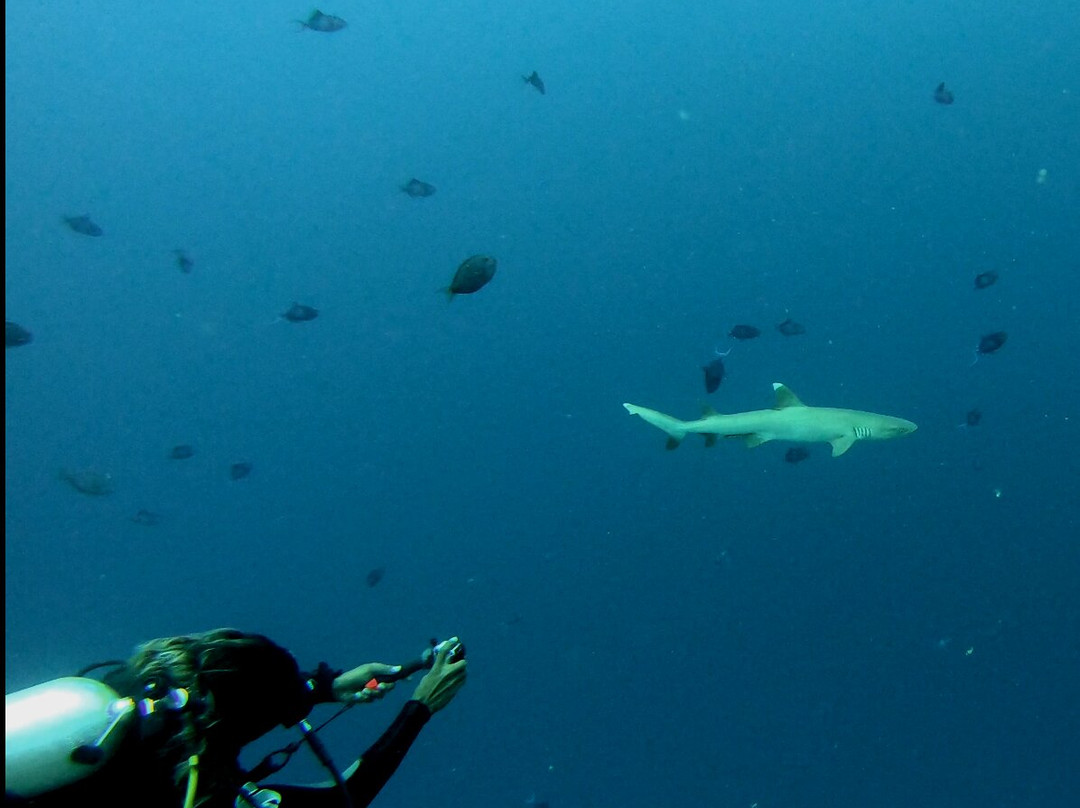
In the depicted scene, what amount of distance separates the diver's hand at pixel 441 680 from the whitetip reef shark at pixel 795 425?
5.57m

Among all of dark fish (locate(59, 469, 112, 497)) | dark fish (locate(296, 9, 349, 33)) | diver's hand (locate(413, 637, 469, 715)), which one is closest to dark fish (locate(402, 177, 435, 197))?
dark fish (locate(296, 9, 349, 33))

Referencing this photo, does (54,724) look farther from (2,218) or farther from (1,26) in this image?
(1,26)

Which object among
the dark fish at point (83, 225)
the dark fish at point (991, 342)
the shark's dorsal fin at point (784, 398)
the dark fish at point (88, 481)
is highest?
the dark fish at point (991, 342)

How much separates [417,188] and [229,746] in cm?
928

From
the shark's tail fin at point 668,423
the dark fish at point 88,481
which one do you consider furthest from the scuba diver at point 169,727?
the dark fish at point 88,481

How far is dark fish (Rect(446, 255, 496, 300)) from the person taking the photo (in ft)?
23.2

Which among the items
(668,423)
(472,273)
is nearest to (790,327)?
(668,423)

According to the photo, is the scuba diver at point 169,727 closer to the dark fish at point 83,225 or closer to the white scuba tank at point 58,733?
the white scuba tank at point 58,733

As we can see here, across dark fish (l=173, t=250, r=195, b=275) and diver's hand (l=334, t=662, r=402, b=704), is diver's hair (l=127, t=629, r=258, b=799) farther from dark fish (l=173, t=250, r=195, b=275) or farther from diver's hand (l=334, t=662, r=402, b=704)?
dark fish (l=173, t=250, r=195, b=275)

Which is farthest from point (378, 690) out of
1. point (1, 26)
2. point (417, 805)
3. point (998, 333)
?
point (417, 805)

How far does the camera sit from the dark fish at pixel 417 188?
10.3 m

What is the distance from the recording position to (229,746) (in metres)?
2.04

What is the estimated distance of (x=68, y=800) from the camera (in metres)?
1.70

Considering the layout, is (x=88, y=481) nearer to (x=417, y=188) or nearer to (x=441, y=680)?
(x=417, y=188)
